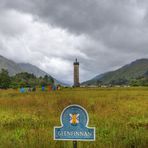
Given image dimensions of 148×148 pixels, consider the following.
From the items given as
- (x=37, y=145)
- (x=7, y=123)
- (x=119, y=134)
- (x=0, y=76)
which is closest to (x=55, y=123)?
(x=7, y=123)

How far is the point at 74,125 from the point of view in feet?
19.6

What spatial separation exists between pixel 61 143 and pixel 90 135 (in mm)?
2474

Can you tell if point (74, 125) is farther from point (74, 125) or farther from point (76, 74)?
point (76, 74)

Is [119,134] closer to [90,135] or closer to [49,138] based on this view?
[49,138]

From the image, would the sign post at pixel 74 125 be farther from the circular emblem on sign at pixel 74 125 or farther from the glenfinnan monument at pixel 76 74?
the glenfinnan monument at pixel 76 74

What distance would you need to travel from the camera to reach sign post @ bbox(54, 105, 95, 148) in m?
5.92

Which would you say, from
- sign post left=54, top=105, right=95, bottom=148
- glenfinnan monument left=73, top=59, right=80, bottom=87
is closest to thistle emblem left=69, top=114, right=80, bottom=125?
sign post left=54, top=105, right=95, bottom=148

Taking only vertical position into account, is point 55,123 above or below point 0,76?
below

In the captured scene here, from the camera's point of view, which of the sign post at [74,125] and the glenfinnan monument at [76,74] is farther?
the glenfinnan monument at [76,74]

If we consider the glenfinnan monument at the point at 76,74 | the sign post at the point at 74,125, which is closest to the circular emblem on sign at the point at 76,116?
the sign post at the point at 74,125

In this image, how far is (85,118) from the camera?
5980mm

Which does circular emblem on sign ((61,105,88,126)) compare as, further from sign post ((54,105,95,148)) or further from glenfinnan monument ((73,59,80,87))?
glenfinnan monument ((73,59,80,87))

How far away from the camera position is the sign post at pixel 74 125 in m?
5.92

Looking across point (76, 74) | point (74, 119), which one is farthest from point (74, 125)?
point (76, 74)
